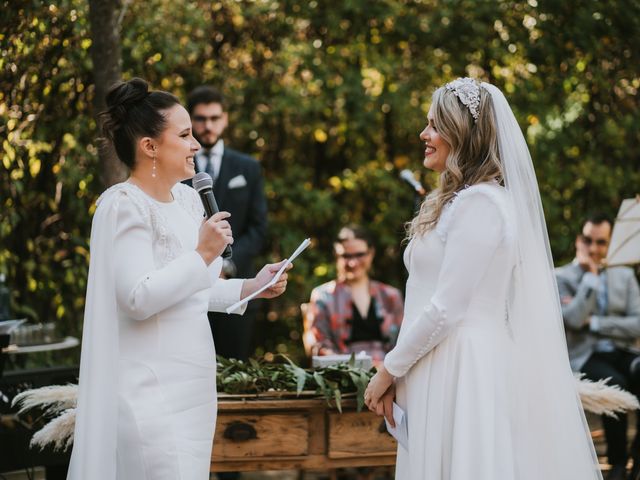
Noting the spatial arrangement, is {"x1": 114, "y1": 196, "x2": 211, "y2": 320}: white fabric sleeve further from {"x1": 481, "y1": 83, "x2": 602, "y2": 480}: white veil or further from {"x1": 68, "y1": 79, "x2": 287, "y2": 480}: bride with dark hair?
{"x1": 481, "y1": 83, "x2": 602, "y2": 480}: white veil

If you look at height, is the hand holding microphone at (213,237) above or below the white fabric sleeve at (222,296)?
above

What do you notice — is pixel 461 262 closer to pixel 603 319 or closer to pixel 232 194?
pixel 232 194

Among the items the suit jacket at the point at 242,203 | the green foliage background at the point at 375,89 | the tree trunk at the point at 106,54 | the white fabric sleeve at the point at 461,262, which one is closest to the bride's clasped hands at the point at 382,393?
the white fabric sleeve at the point at 461,262

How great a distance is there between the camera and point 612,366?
5.60 m

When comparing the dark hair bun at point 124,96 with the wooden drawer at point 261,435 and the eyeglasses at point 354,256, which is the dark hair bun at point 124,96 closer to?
the wooden drawer at point 261,435

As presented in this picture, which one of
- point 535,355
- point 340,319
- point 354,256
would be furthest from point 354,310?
point 535,355

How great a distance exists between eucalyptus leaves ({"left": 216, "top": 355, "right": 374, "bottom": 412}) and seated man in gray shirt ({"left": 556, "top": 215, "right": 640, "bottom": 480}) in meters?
2.16

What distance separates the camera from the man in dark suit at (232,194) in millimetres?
5250

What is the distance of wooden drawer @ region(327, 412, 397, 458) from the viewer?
12.6 ft

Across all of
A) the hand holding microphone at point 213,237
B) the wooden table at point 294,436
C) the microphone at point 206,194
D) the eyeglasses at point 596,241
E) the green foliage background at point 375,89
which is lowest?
the wooden table at point 294,436

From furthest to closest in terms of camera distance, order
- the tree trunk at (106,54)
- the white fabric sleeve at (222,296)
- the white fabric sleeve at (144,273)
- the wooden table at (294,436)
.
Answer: the tree trunk at (106,54) → the wooden table at (294,436) → the white fabric sleeve at (222,296) → the white fabric sleeve at (144,273)

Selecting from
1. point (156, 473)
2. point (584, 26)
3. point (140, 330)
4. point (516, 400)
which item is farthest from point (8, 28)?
point (584, 26)

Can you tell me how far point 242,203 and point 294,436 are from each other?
194cm

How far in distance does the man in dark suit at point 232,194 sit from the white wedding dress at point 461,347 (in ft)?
7.67
